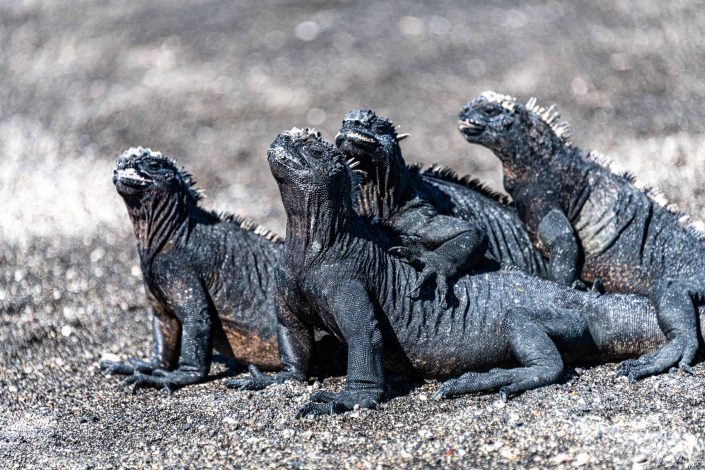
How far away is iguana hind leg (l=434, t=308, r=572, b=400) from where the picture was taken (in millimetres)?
6059

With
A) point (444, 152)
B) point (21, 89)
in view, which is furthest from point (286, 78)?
point (21, 89)

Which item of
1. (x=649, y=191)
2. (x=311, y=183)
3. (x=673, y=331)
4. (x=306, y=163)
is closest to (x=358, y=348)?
(x=311, y=183)

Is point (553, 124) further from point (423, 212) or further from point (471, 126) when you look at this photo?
point (423, 212)

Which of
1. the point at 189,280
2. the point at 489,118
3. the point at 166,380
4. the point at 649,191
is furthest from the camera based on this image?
the point at 649,191

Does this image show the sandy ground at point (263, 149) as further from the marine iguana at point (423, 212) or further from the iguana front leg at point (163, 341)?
the marine iguana at point (423, 212)

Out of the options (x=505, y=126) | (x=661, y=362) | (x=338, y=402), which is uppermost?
(x=505, y=126)

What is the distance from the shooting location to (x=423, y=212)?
678 cm

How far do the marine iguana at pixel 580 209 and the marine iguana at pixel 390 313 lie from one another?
20.2 inches

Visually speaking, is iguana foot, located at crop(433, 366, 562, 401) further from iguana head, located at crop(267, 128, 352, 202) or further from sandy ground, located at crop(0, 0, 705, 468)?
iguana head, located at crop(267, 128, 352, 202)

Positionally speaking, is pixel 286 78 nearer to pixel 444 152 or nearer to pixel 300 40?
pixel 300 40

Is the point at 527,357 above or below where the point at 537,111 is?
below

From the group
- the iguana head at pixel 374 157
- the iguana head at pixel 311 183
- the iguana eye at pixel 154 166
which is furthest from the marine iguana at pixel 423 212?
the iguana eye at pixel 154 166

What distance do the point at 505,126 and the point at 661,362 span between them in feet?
6.63

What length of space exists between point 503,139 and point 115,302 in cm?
382
